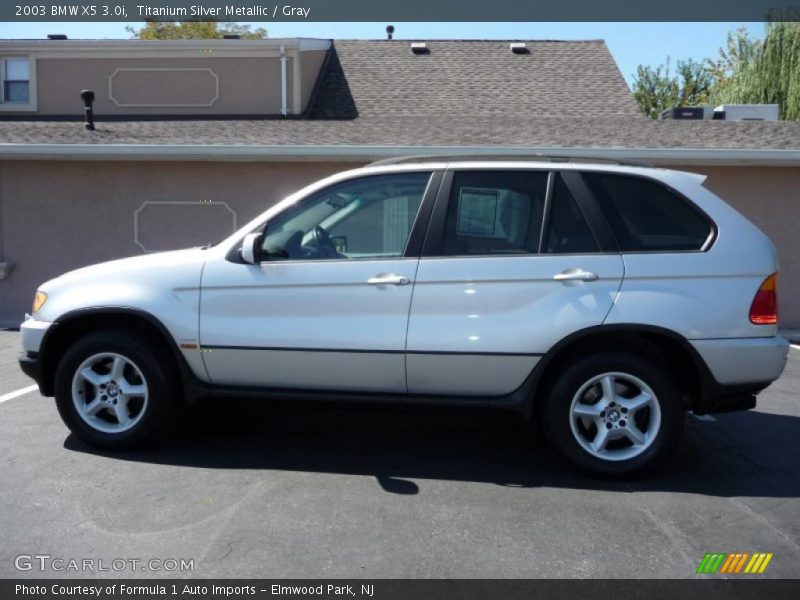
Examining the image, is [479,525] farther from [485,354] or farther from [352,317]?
[352,317]

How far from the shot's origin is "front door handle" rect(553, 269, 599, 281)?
199 inches

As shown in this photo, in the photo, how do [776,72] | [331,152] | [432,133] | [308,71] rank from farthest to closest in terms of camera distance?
1. [776,72]
2. [308,71]
3. [432,133]
4. [331,152]

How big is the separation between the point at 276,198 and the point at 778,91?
17107mm

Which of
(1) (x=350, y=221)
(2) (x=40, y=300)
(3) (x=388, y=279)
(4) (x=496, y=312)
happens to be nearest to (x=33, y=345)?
(2) (x=40, y=300)

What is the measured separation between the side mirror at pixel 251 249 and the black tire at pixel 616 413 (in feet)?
6.61

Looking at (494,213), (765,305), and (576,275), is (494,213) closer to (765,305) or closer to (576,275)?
(576,275)

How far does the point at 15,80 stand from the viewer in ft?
48.8

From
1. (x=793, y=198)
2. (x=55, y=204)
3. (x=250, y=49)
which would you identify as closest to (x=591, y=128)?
(x=793, y=198)

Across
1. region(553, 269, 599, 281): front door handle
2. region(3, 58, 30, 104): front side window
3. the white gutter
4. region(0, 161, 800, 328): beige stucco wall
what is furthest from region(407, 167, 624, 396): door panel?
region(3, 58, 30, 104): front side window

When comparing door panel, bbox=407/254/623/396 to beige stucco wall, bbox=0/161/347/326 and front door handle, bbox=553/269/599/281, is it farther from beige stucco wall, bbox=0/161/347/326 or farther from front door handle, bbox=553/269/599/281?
beige stucco wall, bbox=0/161/347/326

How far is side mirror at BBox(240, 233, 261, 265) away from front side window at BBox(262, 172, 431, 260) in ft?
0.20

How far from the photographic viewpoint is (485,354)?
16.9 feet

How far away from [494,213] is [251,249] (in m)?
1.54

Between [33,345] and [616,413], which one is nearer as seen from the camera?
[616,413]
